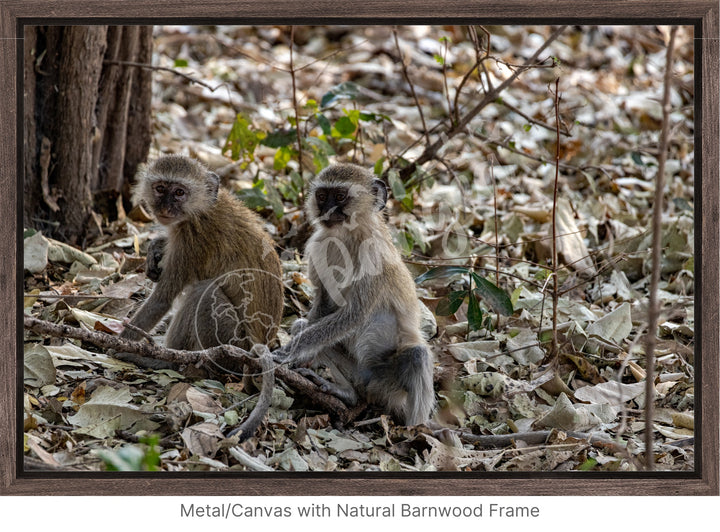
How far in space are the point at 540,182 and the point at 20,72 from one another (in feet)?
20.5

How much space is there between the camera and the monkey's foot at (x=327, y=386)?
16.6 ft

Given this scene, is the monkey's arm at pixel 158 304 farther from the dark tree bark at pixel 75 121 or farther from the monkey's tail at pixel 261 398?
the dark tree bark at pixel 75 121

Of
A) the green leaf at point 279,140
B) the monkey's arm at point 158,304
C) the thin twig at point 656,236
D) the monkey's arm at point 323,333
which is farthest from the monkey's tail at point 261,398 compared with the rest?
the green leaf at point 279,140

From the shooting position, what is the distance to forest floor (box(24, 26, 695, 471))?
4469 mm

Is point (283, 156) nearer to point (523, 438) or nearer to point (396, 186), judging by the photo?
point (396, 186)

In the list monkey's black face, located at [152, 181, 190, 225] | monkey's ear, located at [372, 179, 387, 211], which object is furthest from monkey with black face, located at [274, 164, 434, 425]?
monkey's black face, located at [152, 181, 190, 225]

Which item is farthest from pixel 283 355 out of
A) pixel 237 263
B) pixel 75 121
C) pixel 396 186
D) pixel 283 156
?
pixel 75 121

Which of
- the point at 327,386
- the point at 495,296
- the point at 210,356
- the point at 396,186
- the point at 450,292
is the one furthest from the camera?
the point at 396,186

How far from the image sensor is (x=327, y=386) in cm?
507

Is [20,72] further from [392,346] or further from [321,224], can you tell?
[392,346]

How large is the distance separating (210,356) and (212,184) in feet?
4.57

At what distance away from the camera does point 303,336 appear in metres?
5.20

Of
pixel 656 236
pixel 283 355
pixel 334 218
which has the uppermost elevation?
pixel 334 218

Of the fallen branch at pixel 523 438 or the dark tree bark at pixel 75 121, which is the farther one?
the dark tree bark at pixel 75 121
